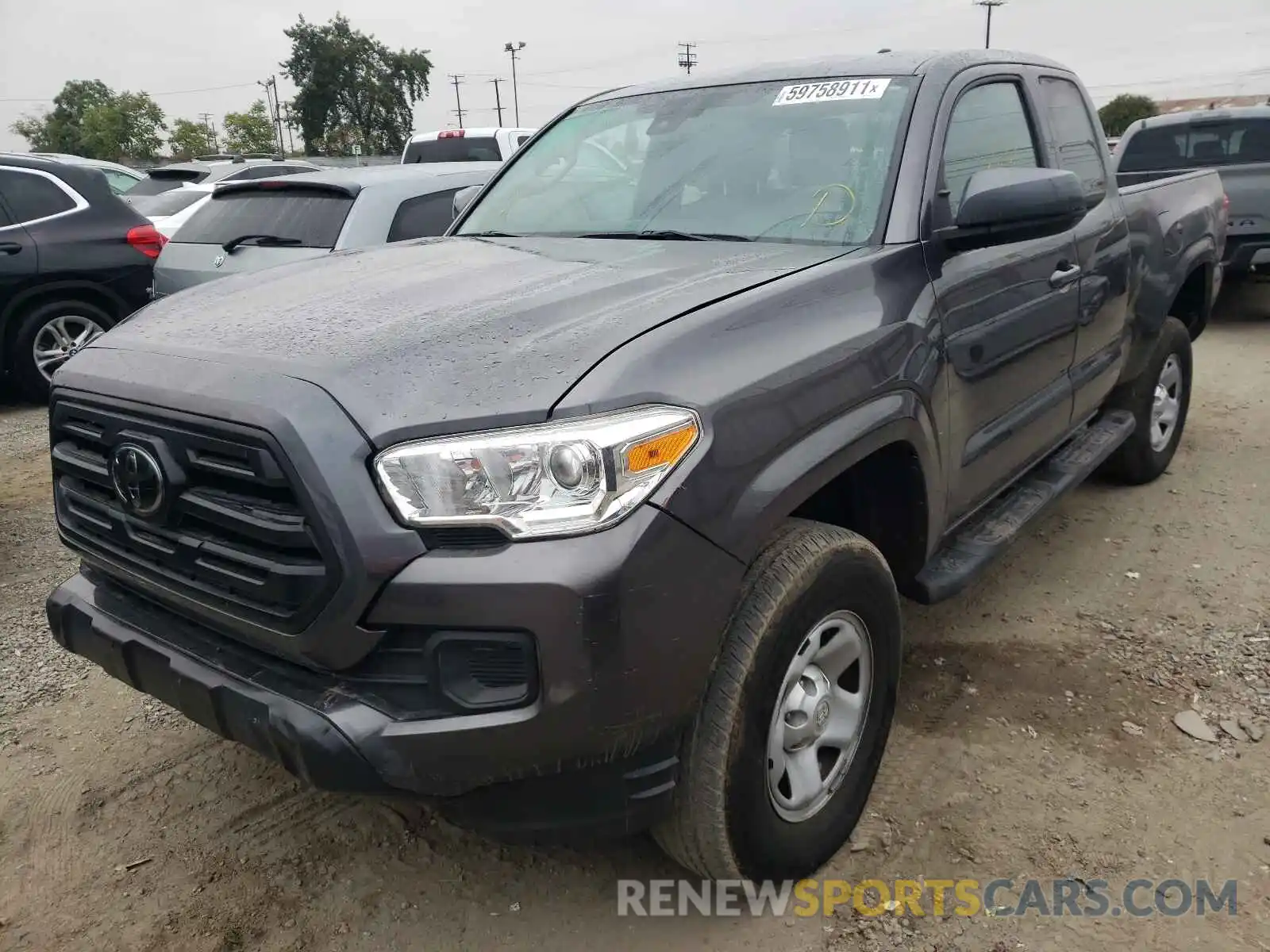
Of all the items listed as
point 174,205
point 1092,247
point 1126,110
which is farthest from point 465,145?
point 1126,110

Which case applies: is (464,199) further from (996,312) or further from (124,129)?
(124,129)

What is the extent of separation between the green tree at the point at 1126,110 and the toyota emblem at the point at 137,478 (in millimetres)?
64567

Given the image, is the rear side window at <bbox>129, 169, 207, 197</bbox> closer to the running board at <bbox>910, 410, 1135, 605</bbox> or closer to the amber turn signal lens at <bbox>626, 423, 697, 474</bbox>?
the running board at <bbox>910, 410, 1135, 605</bbox>

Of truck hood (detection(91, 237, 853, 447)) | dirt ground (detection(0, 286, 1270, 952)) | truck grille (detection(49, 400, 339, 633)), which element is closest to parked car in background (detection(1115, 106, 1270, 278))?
dirt ground (detection(0, 286, 1270, 952))

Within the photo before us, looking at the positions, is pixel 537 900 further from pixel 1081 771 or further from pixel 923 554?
pixel 1081 771

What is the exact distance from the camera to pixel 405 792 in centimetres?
181

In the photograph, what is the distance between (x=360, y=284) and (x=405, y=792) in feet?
4.28

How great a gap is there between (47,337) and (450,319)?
6279mm

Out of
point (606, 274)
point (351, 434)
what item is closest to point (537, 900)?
point (351, 434)

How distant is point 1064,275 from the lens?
3.35m

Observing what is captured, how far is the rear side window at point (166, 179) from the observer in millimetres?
11117

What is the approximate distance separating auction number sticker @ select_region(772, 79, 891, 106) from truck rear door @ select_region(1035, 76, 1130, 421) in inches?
40.0

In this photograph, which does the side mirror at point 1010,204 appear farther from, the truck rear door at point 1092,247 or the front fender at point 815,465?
the truck rear door at point 1092,247

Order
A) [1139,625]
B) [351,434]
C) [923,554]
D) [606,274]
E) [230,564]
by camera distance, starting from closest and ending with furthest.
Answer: [351,434]
[230,564]
[606,274]
[923,554]
[1139,625]
